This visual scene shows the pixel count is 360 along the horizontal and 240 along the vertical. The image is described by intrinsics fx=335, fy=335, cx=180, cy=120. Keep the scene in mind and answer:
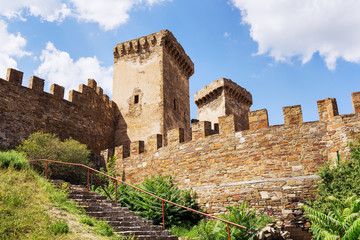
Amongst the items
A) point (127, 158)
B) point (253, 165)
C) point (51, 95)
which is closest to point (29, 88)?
point (51, 95)

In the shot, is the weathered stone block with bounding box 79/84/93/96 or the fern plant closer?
the fern plant

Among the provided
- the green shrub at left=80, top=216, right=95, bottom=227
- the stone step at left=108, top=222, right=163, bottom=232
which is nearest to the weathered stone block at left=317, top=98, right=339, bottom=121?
the stone step at left=108, top=222, right=163, bottom=232

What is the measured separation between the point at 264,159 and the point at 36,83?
10528 millimetres

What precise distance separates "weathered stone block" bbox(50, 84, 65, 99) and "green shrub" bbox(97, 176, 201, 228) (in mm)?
6293

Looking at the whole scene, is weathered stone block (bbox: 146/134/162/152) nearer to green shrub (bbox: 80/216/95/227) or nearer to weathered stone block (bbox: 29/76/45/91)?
weathered stone block (bbox: 29/76/45/91)

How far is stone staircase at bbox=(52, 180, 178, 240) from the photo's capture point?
26.6ft

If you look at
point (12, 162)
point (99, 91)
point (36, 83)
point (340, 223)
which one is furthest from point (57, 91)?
point (340, 223)

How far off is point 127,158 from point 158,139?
1.93 meters

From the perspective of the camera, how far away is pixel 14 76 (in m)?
14.3

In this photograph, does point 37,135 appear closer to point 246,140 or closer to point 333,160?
point 246,140

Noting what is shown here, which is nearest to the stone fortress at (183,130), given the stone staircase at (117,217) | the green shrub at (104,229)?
the stone staircase at (117,217)

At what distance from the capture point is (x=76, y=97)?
16812 mm

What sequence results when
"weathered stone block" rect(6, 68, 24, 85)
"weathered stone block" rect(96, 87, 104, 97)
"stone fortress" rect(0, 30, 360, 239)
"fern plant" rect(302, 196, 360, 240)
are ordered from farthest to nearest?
1. "weathered stone block" rect(96, 87, 104, 97)
2. "weathered stone block" rect(6, 68, 24, 85)
3. "stone fortress" rect(0, 30, 360, 239)
4. "fern plant" rect(302, 196, 360, 240)

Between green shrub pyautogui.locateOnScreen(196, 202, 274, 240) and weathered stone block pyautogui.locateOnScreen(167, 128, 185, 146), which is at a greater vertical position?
weathered stone block pyautogui.locateOnScreen(167, 128, 185, 146)
